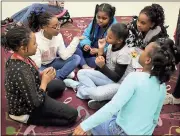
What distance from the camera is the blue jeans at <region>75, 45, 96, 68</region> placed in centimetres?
227

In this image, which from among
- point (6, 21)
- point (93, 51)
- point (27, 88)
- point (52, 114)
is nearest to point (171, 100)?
point (93, 51)

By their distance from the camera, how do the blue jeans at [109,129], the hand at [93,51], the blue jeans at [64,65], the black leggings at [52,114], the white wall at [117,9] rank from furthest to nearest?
the white wall at [117,9], the hand at [93,51], the blue jeans at [64,65], the black leggings at [52,114], the blue jeans at [109,129]

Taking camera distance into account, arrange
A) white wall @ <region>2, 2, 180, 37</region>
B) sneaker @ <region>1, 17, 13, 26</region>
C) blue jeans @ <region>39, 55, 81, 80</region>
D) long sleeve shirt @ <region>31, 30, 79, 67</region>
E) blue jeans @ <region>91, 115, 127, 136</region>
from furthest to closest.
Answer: white wall @ <region>2, 2, 180, 37</region> → sneaker @ <region>1, 17, 13, 26</region> → blue jeans @ <region>39, 55, 81, 80</region> → long sleeve shirt @ <region>31, 30, 79, 67</region> → blue jeans @ <region>91, 115, 127, 136</region>

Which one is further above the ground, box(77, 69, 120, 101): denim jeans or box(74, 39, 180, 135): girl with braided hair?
box(74, 39, 180, 135): girl with braided hair

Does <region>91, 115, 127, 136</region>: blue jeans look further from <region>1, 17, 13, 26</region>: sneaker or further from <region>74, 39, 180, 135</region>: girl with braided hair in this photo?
<region>1, 17, 13, 26</region>: sneaker

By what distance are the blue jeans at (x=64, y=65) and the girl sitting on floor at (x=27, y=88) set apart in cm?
38

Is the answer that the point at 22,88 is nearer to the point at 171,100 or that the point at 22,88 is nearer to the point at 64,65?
the point at 64,65

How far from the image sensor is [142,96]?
1332 mm

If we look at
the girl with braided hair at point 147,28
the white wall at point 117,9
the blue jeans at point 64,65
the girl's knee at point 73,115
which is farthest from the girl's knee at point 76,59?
the white wall at point 117,9

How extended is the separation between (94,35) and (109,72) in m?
0.54

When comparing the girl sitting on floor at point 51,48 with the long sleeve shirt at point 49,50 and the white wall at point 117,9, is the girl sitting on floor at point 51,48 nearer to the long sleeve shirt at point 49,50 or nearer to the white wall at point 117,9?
the long sleeve shirt at point 49,50

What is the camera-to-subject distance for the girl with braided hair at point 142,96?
1312 millimetres

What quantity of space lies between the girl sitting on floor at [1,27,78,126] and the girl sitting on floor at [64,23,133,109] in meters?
0.21

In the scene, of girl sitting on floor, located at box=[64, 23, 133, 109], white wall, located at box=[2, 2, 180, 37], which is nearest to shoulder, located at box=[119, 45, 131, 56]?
girl sitting on floor, located at box=[64, 23, 133, 109]
